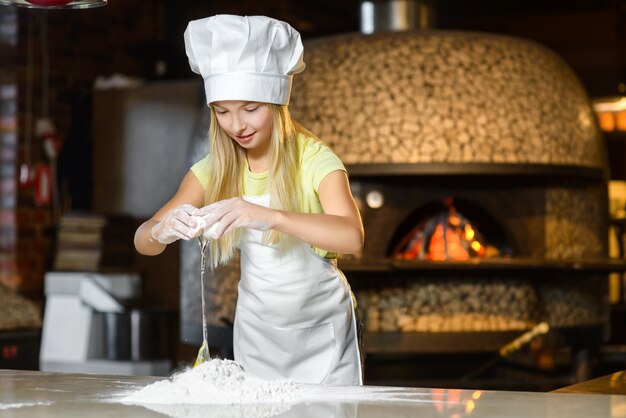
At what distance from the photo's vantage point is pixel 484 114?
4.14 m

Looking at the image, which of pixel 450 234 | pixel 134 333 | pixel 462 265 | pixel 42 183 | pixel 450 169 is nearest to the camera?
pixel 462 265

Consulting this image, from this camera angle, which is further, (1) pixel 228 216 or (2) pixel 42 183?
(2) pixel 42 183

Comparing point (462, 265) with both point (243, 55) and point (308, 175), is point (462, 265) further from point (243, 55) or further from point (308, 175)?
point (243, 55)

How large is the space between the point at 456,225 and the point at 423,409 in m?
2.90

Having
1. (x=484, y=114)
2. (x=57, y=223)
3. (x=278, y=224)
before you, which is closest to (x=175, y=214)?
(x=278, y=224)

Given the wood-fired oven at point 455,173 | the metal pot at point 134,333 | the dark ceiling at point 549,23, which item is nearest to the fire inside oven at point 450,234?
the wood-fired oven at point 455,173

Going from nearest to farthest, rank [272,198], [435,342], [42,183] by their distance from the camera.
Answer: [272,198], [435,342], [42,183]

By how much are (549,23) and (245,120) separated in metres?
4.79

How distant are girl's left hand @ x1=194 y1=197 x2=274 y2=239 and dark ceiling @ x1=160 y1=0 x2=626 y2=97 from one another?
4549 millimetres

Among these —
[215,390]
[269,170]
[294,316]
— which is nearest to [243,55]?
[269,170]

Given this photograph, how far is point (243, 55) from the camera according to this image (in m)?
2.10

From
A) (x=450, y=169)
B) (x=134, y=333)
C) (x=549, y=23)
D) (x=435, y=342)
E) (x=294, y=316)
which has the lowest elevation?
(x=134, y=333)

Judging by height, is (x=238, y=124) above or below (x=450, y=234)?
above

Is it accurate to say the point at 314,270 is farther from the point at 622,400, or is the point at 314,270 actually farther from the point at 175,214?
the point at 622,400
